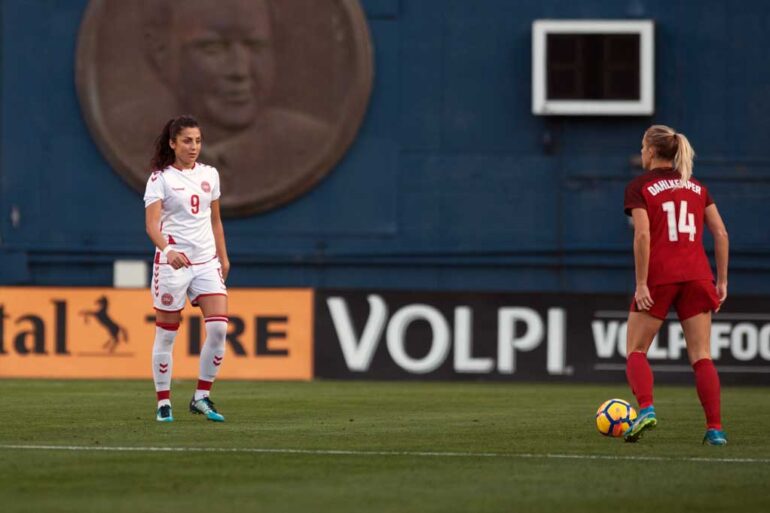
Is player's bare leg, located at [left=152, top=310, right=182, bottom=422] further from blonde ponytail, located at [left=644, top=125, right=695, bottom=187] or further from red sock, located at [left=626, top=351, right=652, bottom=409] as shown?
blonde ponytail, located at [left=644, top=125, right=695, bottom=187]

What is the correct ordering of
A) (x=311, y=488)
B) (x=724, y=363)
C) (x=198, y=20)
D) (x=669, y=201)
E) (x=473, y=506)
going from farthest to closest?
(x=198, y=20), (x=724, y=363), (x=669, y=201), (x=311, y=488), (x=473, y=506)

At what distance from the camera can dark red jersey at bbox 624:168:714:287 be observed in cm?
998

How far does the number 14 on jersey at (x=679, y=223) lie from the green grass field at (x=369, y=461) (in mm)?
1200

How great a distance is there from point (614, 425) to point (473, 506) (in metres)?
3.47

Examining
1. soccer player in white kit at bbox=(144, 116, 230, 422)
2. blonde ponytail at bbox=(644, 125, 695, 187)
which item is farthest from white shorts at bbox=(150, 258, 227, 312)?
blonde ponytail at bbox=(644, 125, 695, 187)

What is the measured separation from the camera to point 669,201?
395 inches

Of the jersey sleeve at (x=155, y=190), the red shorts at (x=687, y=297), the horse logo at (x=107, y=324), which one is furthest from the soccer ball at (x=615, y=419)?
the horse logo at (x=107, y=324)

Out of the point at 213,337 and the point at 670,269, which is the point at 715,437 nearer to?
the point at 670,269

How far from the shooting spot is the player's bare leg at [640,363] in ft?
32.8

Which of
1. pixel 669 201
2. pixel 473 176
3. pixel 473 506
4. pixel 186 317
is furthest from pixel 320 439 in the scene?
pixel 473 176

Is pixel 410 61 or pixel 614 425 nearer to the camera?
pixel 614 425

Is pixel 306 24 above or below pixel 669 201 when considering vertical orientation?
above

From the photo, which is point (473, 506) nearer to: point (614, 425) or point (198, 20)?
point (614, 425)

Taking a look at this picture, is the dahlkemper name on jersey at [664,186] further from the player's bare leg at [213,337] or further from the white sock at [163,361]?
the white sock at [163,361]
